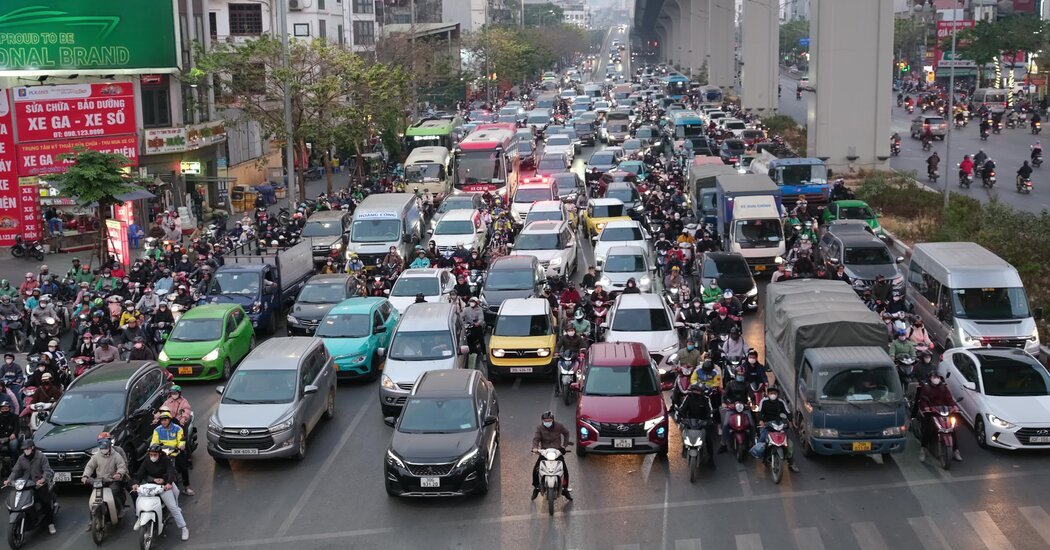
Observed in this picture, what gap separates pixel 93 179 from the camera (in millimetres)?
33031

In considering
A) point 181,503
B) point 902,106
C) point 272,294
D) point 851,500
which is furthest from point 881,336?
point 902,106

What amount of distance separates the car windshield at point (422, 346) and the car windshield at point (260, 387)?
9.01 ft

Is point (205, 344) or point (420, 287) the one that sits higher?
point (420, 287)

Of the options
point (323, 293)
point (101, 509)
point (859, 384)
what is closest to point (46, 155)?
point (323, 293)

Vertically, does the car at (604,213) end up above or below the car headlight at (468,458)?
above

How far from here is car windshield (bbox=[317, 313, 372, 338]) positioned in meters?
23.1

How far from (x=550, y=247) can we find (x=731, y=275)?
5715 mm

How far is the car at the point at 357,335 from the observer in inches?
894

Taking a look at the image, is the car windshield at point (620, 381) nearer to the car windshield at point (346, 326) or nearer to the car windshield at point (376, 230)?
the car windshield at point (346, 326)

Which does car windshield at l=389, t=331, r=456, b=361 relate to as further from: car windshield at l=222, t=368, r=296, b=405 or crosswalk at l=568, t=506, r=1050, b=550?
crosswalk at l=568, t=506, r=1050, b=550

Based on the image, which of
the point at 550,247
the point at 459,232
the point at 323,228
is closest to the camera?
the point at 550,247

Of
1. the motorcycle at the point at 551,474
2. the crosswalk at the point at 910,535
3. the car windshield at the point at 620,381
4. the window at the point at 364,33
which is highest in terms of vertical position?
the window at the point at 364,33

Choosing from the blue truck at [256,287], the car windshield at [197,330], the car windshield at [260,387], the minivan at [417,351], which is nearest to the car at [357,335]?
the minivan at [417,351]

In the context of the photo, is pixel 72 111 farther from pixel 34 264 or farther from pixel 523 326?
pixel 523 326
